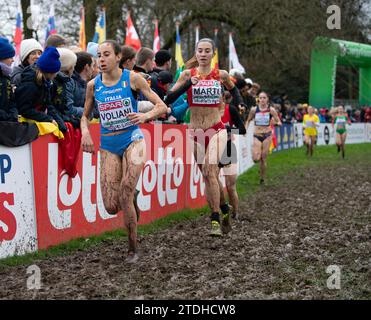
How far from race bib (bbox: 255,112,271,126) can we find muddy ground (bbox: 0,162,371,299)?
6205 mm

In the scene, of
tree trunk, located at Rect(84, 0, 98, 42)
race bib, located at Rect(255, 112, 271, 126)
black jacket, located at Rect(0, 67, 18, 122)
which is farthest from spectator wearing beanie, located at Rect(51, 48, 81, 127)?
tree trunk, located at Rect(84, 0, 98, 42)

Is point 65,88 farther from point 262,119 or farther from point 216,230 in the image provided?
point 262,119

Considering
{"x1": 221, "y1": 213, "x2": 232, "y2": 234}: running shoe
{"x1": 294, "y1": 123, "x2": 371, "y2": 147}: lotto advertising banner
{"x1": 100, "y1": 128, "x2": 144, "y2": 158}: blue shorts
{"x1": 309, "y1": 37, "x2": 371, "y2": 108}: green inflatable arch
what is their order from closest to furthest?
{"x1": 100, "y1": 128, "x2": 144, "y2": 158}: blue shorts
{"x1": 221, "y1": 213, "x2": 232, "y2": 234}: running shoe
{"x1": 309, "y1": 37, "x2": 371, "y2": 108}: green inflatable arch
{"x1": 294, "y1": 123, "x2": 371, "y2": 147}: lotto advertising banner

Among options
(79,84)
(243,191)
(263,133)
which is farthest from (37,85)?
(263,133)

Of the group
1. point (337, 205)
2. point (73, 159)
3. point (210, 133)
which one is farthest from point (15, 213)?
point (337, 205)

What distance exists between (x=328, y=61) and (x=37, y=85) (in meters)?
30.9

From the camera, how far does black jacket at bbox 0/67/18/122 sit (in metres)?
7.62

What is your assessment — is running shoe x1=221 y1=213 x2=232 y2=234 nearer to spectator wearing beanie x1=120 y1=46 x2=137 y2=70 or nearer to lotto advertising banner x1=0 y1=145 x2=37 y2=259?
spectator wearing beanie x1=120 y1=46 x2=137 y2=70

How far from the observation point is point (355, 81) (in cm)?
5828

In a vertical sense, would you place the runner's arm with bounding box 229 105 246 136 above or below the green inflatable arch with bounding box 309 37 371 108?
below

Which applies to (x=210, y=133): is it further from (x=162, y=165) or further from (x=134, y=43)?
(x=134, y=43)

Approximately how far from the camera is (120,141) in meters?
7.72

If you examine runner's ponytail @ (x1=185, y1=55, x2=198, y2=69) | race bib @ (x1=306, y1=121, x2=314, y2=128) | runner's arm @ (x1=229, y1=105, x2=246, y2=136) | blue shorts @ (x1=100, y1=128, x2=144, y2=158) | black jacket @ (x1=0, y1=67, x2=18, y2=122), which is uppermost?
runner's ponytail @ (x1=185, y1=55, x2=198, y2=69)
